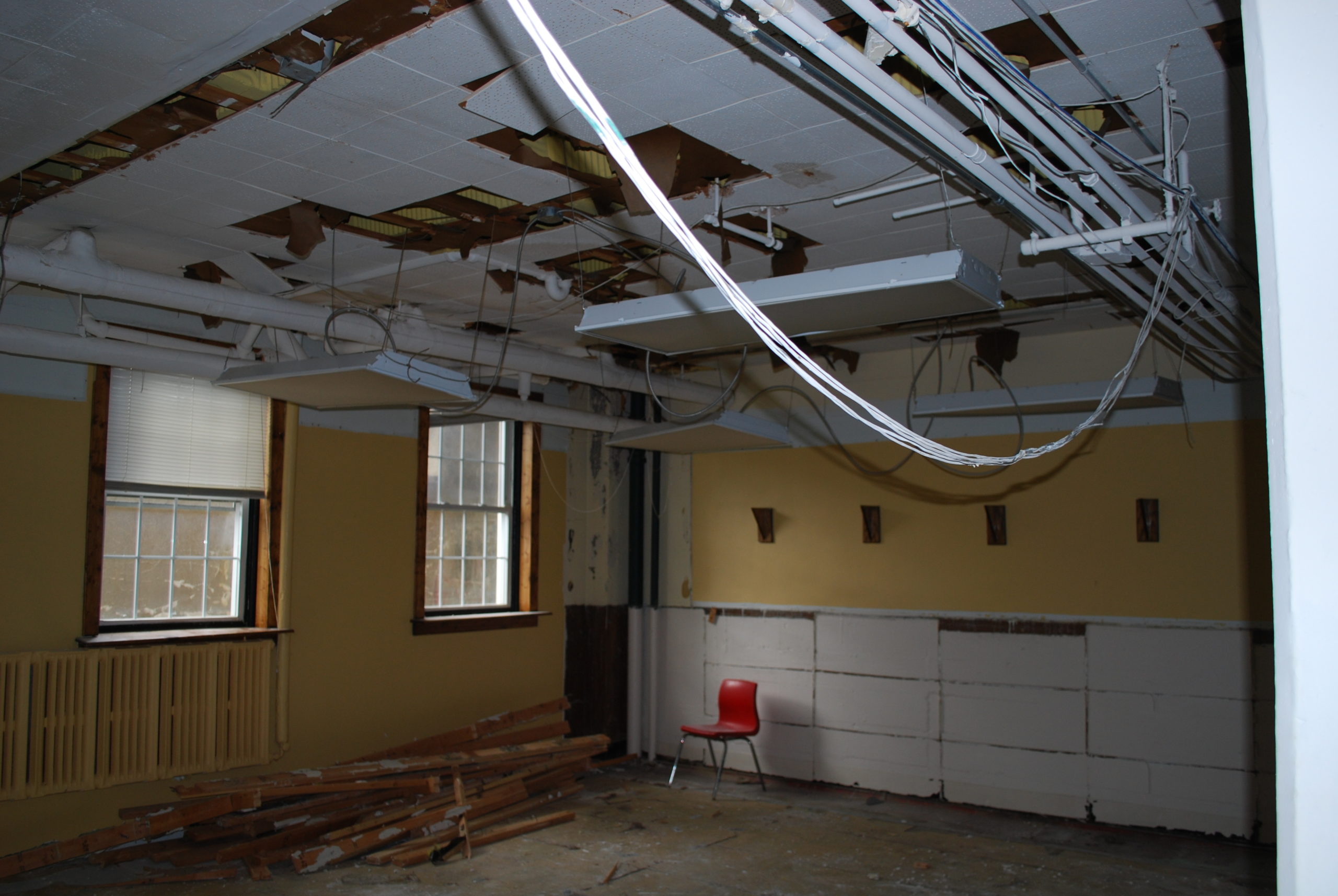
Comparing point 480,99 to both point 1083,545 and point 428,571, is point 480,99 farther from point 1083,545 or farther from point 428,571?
point 1083,545

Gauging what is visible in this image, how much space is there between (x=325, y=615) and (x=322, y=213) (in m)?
2.95

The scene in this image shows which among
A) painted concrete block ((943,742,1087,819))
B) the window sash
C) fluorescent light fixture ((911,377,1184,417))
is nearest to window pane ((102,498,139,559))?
the window sash

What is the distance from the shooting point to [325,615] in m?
6.49

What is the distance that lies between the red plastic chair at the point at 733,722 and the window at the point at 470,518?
1840 mm

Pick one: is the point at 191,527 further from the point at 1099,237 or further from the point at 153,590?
the point at 1099,237

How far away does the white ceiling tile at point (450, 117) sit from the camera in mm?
3387

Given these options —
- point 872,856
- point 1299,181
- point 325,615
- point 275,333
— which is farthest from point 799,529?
point 1299,181

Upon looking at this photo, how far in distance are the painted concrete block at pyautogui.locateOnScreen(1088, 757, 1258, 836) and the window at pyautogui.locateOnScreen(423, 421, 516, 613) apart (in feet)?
14.7

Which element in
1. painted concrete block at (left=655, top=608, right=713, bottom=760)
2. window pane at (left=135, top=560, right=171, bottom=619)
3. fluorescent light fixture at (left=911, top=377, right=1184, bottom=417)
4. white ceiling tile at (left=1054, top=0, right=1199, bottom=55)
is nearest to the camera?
white ceiling tile at (left=1054, top=0, right=1199, bottom=55)

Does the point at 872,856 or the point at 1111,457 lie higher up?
the point at 1111,457

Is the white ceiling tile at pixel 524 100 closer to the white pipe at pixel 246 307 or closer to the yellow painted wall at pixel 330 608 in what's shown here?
the white pipe at pixel 246 307

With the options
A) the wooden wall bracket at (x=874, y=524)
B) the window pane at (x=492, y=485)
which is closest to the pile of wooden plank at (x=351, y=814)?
the window pane at (x=492, y=485)

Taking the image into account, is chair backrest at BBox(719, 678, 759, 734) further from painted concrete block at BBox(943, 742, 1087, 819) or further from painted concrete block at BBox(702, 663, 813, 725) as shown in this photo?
painted concrete block at BBox(943, 742, 1087, 819)

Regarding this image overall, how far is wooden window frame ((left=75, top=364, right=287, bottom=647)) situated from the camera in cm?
546
